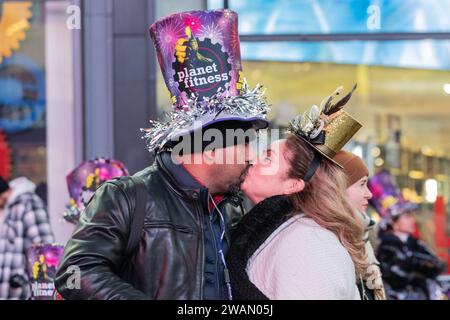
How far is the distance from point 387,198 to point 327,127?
463 centimetres

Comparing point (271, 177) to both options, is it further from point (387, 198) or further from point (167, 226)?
point (387, 198)

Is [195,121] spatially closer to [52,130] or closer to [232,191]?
[232,191]

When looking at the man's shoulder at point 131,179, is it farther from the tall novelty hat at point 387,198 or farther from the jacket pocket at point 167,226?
the tall novelty hat at point 387,198

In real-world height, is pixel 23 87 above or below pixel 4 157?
above

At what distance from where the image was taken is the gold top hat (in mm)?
3293

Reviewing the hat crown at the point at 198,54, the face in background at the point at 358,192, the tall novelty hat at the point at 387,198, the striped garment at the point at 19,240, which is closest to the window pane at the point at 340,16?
the tall novelty hat at the point at 387,198

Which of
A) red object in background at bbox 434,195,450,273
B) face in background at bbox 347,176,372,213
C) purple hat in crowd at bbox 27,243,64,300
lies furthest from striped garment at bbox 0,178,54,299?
red object in background at bbox 434,195,450,273

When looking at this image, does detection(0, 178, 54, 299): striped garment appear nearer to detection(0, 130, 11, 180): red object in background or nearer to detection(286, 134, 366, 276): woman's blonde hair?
detection(0, 130, 11, 180): red object in background

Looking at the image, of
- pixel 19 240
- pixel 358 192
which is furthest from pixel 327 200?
pixel 19 240

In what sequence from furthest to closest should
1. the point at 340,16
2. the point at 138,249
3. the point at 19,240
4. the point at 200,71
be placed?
1. the point at 340,16
2. the point at 19,240
3. the point at 200,71
4. the point at 138,249

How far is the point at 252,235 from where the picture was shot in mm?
3221

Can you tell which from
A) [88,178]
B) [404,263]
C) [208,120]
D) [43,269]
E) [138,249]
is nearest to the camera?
[138,249]
